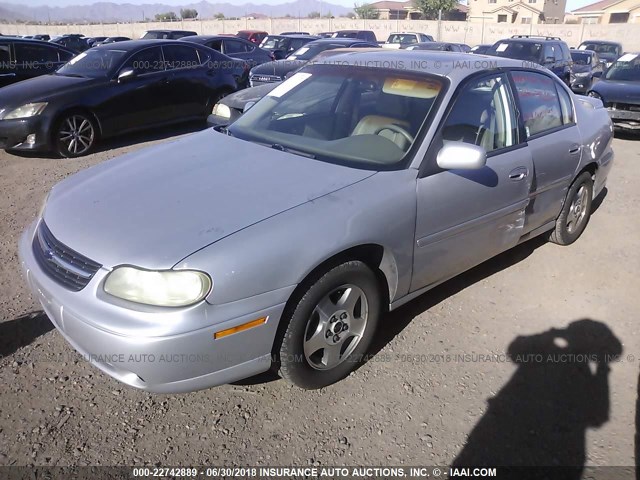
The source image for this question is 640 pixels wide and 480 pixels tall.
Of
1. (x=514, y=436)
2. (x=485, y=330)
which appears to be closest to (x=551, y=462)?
(x=514, y=436)

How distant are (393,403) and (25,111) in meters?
6.50

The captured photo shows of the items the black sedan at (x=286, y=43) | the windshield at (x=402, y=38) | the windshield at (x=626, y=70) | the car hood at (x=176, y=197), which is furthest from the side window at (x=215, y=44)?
the windshield at (x=402, y=38)

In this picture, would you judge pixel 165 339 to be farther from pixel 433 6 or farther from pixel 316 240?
pixel 433 6

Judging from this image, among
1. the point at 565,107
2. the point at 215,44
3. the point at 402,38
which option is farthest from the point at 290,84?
the point at 402,38

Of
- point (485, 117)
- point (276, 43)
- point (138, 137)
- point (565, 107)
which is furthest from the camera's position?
point (276, 43)

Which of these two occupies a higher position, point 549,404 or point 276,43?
point 276,43

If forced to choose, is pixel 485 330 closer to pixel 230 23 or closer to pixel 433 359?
pixel 433 359

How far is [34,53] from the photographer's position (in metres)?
9.35

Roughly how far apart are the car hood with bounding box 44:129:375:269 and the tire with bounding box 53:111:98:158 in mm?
4486

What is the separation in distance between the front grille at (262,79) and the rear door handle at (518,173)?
748cm

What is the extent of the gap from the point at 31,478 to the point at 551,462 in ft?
7.72

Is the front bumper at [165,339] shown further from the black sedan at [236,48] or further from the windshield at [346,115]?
the black sedan at [236,48]

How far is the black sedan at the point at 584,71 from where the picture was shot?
1447 cm

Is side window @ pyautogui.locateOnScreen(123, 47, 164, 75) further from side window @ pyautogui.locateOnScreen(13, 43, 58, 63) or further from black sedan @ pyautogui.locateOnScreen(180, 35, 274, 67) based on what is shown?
black sedan @ pyautogui.locateOnScreen(180, 35, 274, 67)
